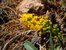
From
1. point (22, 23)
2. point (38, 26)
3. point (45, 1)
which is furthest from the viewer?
point (45, 1)

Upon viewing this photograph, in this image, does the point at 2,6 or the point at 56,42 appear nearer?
the point at 56,42

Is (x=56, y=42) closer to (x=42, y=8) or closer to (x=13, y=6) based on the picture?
(x=42, y=8)

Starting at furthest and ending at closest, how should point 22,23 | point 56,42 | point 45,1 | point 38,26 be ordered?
point 45,1, point 22,23, point 38,26, point 56,42

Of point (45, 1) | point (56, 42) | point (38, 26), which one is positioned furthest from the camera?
point (45, 1)

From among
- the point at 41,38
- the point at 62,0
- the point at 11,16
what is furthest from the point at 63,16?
the point at 11,16

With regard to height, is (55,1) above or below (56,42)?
above

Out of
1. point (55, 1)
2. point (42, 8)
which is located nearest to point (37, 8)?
point (42, 8)

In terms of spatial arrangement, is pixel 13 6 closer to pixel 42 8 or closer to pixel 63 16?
pixel 42 8

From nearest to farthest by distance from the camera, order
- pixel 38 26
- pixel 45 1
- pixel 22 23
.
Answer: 1. pixel 38 26
2. pixel 22 23
3. pixel 45 1

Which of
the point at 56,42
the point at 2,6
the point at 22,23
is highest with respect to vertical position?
the point at 2,6
